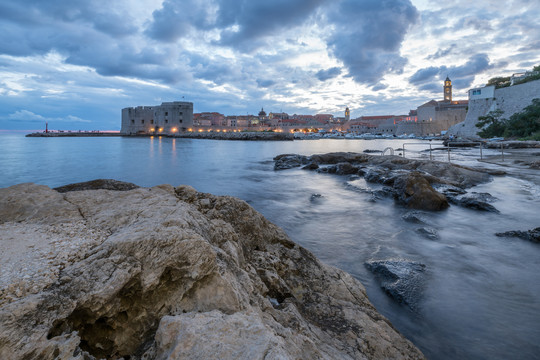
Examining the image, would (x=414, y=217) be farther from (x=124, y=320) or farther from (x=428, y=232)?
(x=124, y=320)

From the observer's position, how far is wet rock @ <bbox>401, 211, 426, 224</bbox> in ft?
20.5

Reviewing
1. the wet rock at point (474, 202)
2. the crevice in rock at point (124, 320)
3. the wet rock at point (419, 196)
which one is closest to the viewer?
the crevice in rock at point (124, 320)

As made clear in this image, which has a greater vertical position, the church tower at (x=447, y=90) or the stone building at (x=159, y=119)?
the church tower at (x=447, y=90)

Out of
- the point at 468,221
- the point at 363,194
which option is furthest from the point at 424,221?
the point at 363,194

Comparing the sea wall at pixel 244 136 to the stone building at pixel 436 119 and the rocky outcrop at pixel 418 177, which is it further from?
the rocky outcrop at pixel 418 177

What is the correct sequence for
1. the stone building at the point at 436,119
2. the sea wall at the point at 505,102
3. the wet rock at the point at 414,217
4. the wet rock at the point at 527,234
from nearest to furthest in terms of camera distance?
1. the wet rock at the point at 527,234
2. the wet rock at the point at 414,217
3. the sea wall at the point at 505,102
4. the stone building at the point at 436,119

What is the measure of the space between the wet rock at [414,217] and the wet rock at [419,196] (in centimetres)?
53

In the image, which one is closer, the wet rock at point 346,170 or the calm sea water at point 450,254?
the calm sea water at point 450,254

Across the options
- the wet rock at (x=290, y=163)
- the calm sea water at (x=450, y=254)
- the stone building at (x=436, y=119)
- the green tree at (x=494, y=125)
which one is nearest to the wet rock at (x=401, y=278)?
the calm sea water at (x=450, y=254)

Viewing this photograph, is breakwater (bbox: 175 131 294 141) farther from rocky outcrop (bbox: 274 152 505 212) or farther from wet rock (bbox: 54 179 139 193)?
wet rock (bbox: 54 179 139 193)

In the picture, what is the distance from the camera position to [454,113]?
225ft

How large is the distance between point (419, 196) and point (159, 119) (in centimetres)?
7475

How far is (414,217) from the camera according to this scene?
20.9 ft

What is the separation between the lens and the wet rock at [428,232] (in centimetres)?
539
